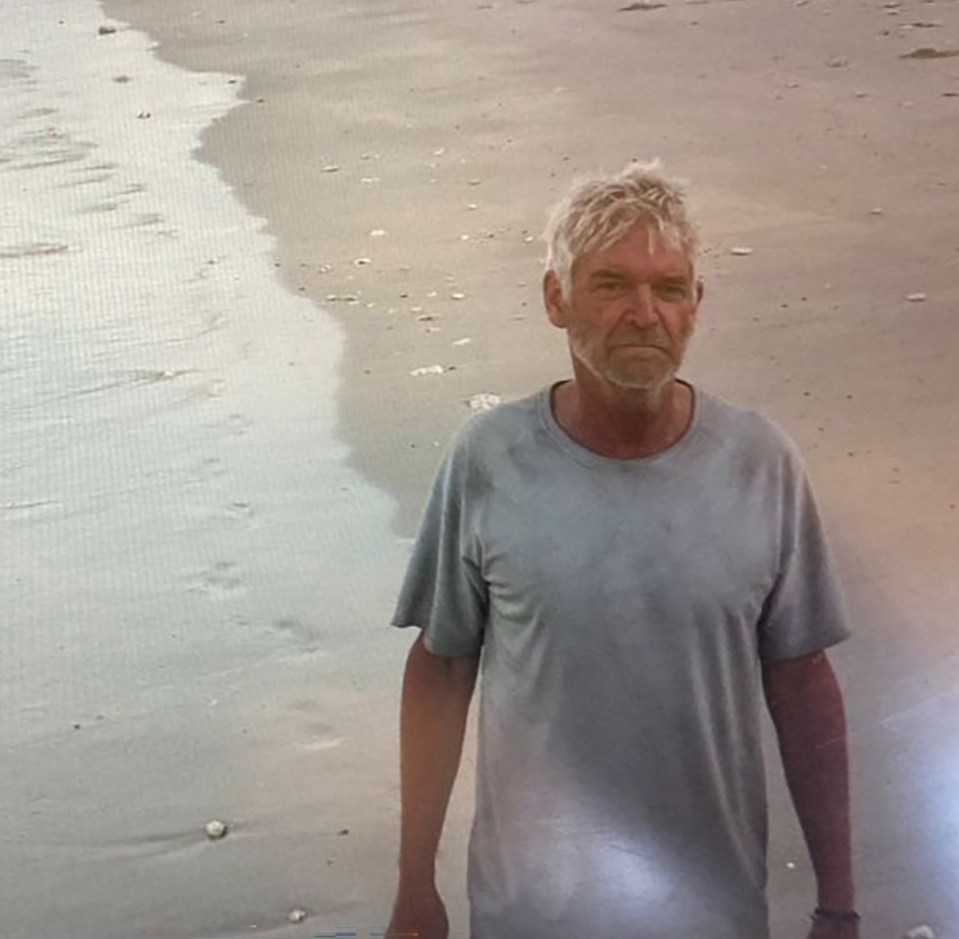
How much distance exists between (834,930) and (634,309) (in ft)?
2.44

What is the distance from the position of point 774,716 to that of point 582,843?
26cm

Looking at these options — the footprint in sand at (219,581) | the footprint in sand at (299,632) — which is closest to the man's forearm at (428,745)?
the footprint in sand at (299,632)

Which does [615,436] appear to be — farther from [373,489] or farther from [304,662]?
[373,489]

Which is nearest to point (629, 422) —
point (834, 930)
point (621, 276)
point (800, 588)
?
point (621, 276)

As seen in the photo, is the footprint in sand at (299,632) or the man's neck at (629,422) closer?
the man's neck at (629,422)

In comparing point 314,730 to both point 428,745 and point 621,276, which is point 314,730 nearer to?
point 428,745

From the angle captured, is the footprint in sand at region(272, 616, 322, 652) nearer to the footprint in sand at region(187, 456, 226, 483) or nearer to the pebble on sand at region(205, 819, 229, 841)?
the pebble on sand at region(205, 819, 229, 841)

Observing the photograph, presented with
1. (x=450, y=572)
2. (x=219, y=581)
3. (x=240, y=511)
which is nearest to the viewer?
(x=450, y=572)

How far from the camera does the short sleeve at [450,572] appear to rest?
1.80 metres

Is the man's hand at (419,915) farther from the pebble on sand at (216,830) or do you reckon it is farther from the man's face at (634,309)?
the pebble on sand at (216,830)

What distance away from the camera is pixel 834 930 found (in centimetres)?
197

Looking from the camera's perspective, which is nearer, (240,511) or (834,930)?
(834,930)

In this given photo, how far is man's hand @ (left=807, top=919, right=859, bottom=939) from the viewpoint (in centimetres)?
197

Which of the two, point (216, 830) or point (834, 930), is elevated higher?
point (834, 930)
